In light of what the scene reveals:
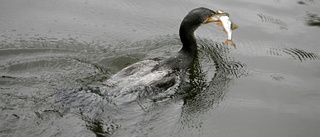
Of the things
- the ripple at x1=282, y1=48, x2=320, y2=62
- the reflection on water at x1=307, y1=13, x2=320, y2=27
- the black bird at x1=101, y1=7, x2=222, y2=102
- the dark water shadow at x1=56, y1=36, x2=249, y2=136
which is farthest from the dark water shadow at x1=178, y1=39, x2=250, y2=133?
the reflection on water at x1=307, y1=13, x2=320, y2=27

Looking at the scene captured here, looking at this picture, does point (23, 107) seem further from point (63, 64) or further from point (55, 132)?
point (63, 64)

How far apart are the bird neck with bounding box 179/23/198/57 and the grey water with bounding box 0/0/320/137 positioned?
1.33 feet

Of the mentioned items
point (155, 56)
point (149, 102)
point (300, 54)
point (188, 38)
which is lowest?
point (149, 102)

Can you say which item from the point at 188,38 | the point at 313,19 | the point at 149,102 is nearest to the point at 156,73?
the point at 149,102

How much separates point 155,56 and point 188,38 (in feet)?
2.87

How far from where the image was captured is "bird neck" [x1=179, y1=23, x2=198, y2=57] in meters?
6.24

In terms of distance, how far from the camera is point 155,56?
6.87 m

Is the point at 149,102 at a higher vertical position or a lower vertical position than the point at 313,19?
lower

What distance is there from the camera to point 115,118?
201 inches

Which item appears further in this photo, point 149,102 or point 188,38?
point 188,38

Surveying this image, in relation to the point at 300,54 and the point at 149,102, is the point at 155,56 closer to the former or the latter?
the point at 149,102

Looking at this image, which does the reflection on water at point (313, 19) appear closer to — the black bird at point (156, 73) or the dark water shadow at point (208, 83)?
the dark water shadow at point (208, 83)

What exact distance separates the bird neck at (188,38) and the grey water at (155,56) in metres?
0.41

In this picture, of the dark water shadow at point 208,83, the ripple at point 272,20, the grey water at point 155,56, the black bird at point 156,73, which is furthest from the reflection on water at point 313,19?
the black bird at point 156,73
